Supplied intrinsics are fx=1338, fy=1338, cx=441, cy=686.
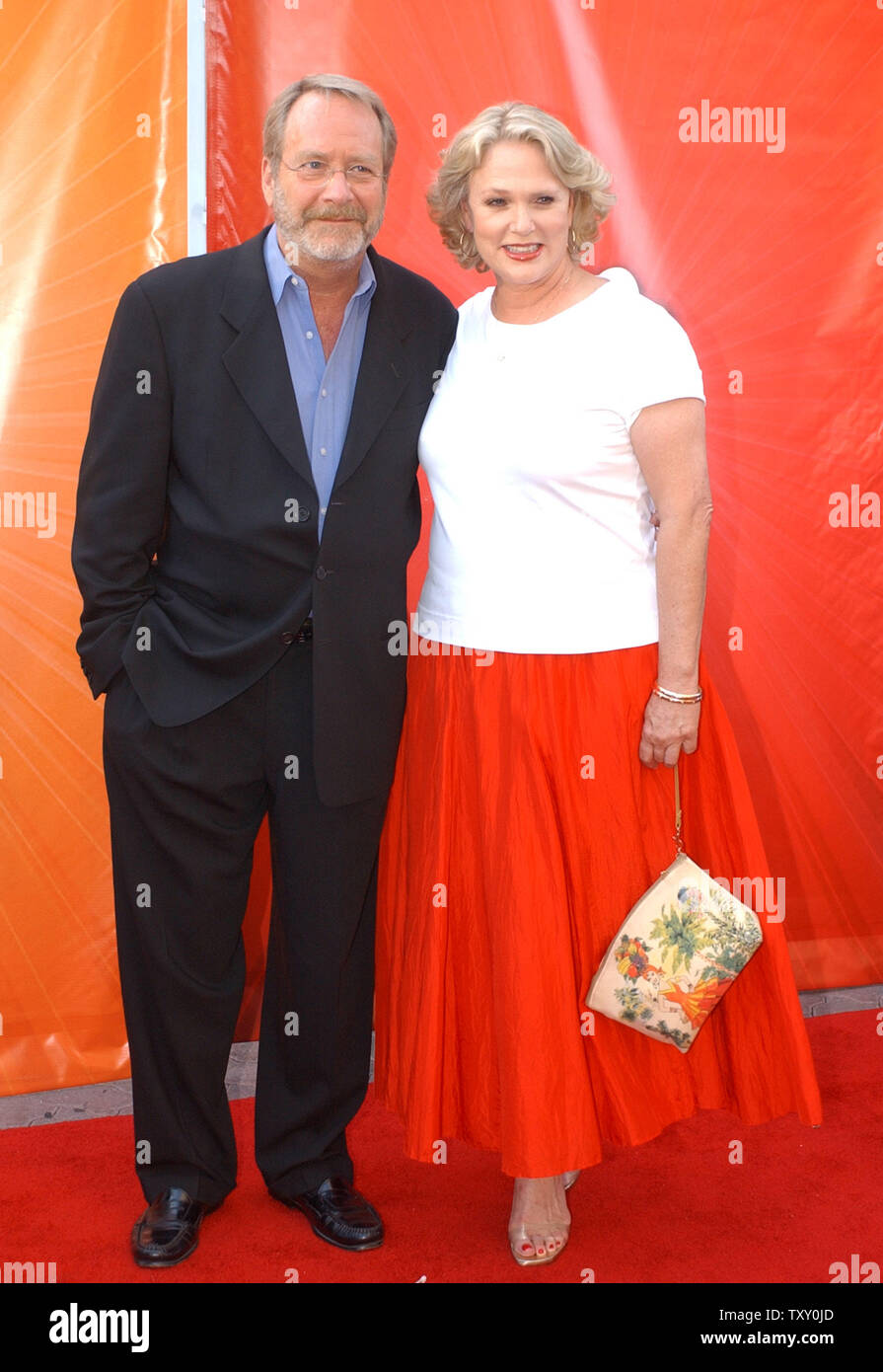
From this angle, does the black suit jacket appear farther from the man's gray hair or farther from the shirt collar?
the man's gray hair

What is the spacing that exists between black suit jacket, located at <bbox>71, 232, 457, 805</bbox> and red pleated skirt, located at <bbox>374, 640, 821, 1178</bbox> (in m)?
0.17

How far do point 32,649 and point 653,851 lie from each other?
1281 mm

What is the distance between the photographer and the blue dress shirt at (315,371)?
6.41 feet

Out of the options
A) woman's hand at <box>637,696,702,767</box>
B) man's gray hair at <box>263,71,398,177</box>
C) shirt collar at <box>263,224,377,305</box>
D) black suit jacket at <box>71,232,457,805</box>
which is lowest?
woman's hand at <box>637,696,702,767</box>

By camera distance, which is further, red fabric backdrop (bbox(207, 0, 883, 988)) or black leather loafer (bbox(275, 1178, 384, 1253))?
red fabric backdrop (bbox(207, 0, 883, 988))

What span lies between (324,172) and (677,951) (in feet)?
4.08

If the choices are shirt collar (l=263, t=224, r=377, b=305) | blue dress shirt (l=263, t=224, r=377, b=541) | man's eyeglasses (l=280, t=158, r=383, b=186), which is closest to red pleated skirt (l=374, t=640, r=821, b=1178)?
blue dress shirt (l=263, t=224, r=377, b=541)

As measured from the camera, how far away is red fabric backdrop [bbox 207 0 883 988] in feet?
8.68

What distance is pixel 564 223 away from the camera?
1.96 meters

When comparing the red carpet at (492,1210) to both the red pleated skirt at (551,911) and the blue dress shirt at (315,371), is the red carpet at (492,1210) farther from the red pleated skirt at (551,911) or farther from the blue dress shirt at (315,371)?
the blue dress shirt at (315,371)

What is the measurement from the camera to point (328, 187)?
192cm

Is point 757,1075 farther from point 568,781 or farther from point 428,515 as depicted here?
point 428,515

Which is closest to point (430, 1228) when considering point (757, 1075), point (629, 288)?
point (757, 1075)

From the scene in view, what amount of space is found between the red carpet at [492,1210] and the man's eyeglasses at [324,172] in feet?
5.27
